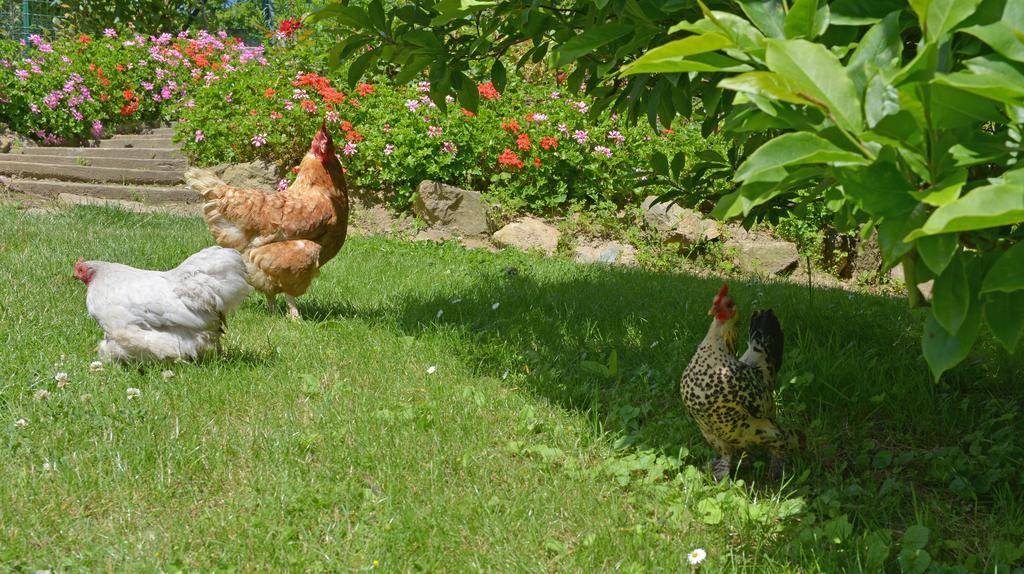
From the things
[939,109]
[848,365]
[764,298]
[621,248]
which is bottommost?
[621,248]

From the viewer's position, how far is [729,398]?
2.98m

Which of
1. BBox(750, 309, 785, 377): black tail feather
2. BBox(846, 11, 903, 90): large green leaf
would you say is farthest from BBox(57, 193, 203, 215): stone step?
BBox(846, 11, 903, 90): large green leaf

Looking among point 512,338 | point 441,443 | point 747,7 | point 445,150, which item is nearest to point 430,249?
point 445,150

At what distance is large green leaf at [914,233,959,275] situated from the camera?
1220mm

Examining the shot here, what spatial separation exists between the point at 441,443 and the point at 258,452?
75cm

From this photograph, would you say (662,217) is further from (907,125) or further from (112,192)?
(907,125)

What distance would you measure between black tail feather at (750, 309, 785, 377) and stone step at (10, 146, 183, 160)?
29.9 ft

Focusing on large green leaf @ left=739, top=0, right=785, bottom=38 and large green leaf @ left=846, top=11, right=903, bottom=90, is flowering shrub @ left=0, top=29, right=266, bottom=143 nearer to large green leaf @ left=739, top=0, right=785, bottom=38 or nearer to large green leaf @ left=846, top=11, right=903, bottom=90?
large green leaf @ left=739, top=0, right=785, bottom=38

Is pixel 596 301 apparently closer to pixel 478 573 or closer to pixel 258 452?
pixel 258 452

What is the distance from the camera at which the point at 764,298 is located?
5613mm

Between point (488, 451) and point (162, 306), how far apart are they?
190cm

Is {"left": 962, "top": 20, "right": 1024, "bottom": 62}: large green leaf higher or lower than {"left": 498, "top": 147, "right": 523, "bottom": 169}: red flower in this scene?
higher

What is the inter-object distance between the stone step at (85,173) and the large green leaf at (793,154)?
10043 mm

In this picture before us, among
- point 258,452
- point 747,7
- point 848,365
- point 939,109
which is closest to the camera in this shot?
point 939,109
